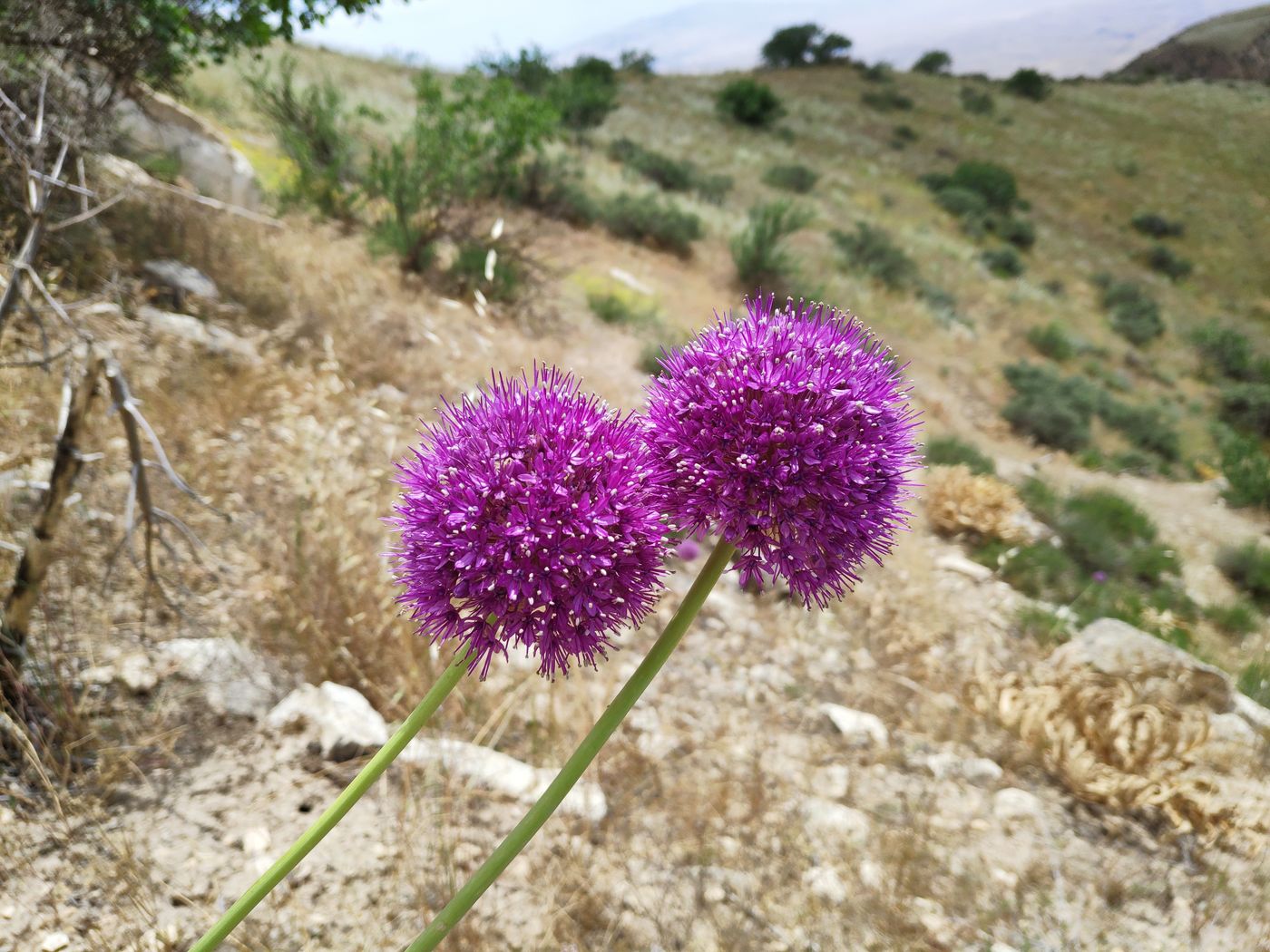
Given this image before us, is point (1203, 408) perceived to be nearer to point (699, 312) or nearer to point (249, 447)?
point (699, 312)

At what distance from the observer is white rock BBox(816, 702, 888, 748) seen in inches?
179

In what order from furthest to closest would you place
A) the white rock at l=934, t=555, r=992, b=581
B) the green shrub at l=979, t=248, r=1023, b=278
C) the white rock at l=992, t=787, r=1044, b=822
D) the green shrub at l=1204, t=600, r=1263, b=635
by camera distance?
the green shrub at l=979, t=248, r=1023, b=278 < the green shrub at l=1204, t=600, r=1263, b=635 < the white rock at l=934, t=555, r=992, b=581 < the white rock at l=992, t=787, r=1044, b=822

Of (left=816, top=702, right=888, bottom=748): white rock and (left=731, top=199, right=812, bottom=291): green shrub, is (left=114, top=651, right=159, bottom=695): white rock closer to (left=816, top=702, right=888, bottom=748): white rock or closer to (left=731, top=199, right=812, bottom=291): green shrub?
(left=816, top=702, right=888, bottom=748): white rock

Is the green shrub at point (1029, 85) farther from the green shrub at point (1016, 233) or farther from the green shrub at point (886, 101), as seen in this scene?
the green shrub at point (1016, 233)

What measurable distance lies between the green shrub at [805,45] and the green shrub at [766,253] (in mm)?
45773

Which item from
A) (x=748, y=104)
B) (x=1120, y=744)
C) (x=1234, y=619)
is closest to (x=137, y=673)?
(x=1120, y=744)

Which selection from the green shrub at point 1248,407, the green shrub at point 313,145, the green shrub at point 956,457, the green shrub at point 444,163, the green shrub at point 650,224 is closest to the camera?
the green shrub at point 444,163

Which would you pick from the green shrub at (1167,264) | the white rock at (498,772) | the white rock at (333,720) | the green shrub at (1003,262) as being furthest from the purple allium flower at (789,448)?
the green shrub at (1167,264)

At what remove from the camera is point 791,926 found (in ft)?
9.87

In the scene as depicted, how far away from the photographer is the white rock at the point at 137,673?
9.96ft

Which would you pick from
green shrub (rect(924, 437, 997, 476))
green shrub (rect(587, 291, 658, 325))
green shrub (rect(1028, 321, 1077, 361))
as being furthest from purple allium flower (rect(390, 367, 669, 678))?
green shrub (rect(1028, 321, 1077, 361))

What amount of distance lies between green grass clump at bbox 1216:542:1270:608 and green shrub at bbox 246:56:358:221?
13.7m

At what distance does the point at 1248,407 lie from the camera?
23500mm

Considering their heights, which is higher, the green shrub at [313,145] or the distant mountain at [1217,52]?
the distant mountain at [1217,52]
